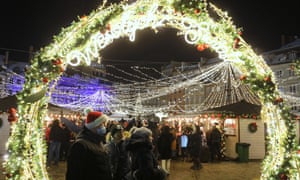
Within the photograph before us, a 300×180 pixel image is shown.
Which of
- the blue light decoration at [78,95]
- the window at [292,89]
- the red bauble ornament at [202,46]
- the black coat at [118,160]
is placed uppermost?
the window at [292,89]

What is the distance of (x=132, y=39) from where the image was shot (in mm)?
5770

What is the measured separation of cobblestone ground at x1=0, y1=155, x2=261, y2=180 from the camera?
11445mm

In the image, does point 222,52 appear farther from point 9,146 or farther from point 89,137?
point 9,146

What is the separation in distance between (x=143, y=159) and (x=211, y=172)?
8.15 m

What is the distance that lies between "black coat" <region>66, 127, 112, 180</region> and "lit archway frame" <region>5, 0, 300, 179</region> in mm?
1196

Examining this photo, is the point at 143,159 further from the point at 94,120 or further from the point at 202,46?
the point at 202,46

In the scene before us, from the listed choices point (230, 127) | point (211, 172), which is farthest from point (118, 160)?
point (230, 127)

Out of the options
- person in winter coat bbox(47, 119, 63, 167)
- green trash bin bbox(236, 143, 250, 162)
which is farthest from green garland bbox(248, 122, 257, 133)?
person in winter coat bbox(47, 119, 63, 167)

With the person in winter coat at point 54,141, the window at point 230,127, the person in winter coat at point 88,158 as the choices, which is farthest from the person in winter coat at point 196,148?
the person in winter coat at point 88,158

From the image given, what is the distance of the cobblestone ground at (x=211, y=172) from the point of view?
1145 centimetres

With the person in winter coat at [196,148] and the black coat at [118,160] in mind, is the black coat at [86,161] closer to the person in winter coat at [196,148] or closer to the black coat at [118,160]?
the black coat at [118,160]

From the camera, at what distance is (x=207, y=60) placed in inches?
2127

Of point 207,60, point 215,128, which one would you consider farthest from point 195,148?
point 207,60

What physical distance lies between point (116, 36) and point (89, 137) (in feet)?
6.71
